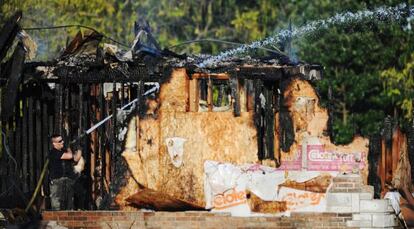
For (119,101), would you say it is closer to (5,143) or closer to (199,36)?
(5,143)

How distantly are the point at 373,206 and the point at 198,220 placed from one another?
112 inches

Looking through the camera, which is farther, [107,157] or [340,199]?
[107,157]

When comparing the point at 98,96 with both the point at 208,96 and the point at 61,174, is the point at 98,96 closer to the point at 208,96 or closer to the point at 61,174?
the point at 61,174

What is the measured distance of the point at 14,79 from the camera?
1995cm

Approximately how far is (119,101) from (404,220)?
207 inches

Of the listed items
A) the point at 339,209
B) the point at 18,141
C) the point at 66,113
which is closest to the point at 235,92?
the point at 339,209

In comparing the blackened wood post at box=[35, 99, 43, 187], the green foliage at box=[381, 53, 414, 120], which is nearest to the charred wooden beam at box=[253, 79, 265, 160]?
the blackened wood post at box=[35, 99, 43, 187]

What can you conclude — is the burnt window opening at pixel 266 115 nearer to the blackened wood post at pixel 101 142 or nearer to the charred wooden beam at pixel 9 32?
the blackened wood post at pixel 101 142

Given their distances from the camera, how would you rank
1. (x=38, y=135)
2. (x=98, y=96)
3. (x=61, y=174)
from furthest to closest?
(x=38, y=135)
(x=98, y=96)
(x=61, y=174)

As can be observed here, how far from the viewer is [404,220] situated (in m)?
20.0

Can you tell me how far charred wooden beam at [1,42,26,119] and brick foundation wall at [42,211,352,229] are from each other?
2.28 m

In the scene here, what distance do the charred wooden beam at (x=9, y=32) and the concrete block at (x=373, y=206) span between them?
6501 mm

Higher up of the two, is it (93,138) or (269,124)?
(269,124)

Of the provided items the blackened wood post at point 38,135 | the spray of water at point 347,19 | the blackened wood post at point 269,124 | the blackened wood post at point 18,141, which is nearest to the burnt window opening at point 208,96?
the blackened wood post at point 269,124
